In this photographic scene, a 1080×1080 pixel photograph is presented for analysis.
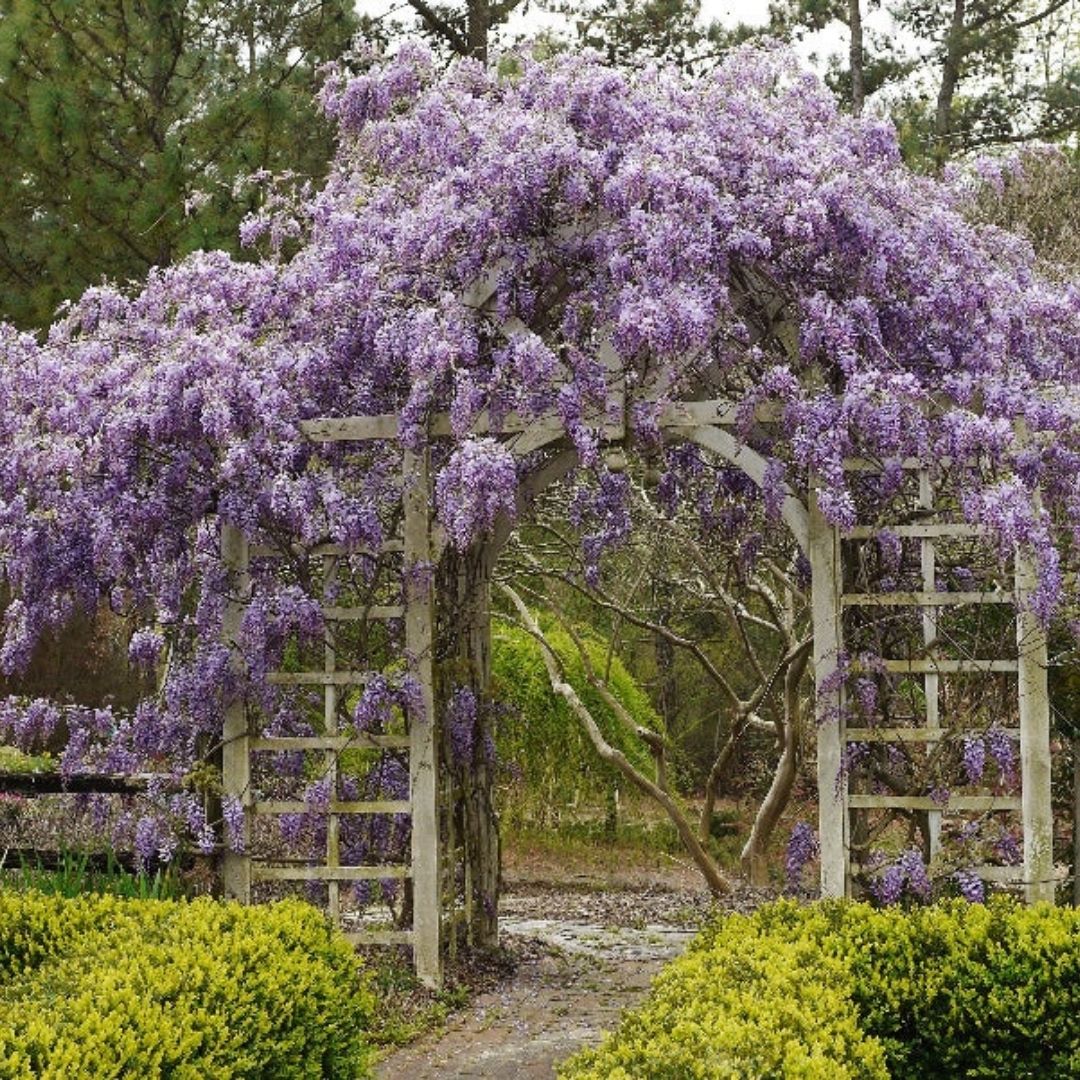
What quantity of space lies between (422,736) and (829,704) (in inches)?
62.7

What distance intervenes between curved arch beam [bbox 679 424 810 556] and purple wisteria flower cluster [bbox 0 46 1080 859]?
9cm

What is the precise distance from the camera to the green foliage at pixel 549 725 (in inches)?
435

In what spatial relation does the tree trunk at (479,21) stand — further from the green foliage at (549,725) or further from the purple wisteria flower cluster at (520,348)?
the purple wisteria flower cluster at (520,348)

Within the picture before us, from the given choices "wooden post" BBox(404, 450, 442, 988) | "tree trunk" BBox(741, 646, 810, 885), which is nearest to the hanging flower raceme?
"wooden post" BBox(404, 450, 442, 988)

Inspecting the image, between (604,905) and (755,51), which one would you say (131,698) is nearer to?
(604,905)

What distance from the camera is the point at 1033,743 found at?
5676 mm

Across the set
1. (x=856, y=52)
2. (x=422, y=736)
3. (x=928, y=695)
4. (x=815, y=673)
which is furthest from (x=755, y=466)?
(x=856, y=52)

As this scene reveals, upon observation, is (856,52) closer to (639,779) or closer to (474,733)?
(639,779)

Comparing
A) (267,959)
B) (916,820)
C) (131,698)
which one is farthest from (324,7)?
(267,959)

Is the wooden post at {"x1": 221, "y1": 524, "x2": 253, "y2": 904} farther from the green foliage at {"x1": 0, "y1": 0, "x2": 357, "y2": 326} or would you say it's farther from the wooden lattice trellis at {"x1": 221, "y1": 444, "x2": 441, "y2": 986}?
the green foliage at {"x1": 0, "y1": 0, "x2": 357, "y2": 326}

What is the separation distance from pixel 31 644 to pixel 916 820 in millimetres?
3732

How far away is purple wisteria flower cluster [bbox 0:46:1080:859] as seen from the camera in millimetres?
5789

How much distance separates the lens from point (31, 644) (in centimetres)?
677

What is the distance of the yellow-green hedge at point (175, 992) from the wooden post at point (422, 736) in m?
1.46
